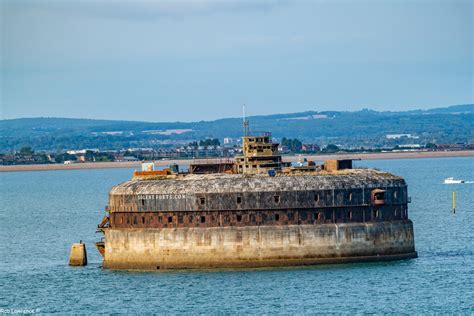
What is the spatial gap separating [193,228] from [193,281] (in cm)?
456

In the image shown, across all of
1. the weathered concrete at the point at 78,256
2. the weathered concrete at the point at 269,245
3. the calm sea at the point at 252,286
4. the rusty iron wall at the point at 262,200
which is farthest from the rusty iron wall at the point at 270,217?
the weathered concrete at the point at 78,256

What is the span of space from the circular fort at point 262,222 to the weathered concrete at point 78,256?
3.99m

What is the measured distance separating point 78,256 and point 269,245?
538 inches

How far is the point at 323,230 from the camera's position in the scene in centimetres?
7844

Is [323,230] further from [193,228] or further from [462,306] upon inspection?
[462,306]

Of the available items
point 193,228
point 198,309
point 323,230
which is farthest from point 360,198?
point 198,309

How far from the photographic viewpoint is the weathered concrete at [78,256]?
279ft

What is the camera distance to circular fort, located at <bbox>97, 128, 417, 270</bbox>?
78438mm

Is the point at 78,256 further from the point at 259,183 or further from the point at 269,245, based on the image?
the point at 269,245

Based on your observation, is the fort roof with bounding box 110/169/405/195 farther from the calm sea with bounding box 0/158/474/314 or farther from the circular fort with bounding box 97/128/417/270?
the calm sea with bounding box 0/158/474/314

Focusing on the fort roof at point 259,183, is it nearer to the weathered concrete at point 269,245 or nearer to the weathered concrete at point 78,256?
the weathered concrete at point 269,245

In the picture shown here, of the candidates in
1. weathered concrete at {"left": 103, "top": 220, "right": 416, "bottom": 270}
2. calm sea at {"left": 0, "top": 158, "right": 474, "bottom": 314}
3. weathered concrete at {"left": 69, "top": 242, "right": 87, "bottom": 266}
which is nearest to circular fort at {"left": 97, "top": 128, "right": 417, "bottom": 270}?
weathered concrete at {"left": 103, "top": 220, "right": 416, "bottom": 270}

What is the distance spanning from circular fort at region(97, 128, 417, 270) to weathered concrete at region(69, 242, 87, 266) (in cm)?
399

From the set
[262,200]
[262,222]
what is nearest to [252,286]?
[262,222]
